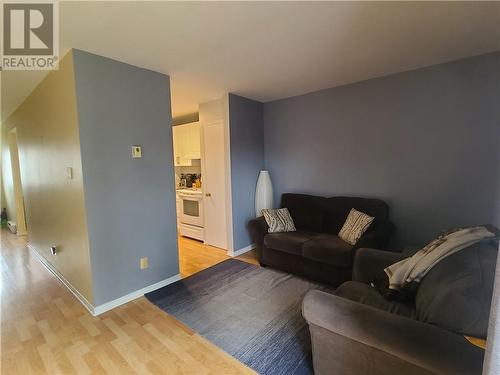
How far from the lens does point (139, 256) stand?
8.22ft

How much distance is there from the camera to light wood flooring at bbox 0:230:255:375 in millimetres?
1625

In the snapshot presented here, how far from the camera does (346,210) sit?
3041mm

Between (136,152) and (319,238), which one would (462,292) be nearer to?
(319,238)

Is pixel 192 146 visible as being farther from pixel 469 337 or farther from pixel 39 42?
pixel 469 337

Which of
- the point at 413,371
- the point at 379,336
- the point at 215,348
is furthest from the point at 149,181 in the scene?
the point at 413,371

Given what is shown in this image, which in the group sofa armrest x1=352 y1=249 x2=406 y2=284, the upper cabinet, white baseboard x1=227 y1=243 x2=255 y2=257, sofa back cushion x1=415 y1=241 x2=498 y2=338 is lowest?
white baseboard x1=227 y1=243 x2=255 y2=257

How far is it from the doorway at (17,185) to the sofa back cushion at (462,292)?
612cm

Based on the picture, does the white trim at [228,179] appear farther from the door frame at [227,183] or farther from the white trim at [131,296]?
the white trim at [131,296]

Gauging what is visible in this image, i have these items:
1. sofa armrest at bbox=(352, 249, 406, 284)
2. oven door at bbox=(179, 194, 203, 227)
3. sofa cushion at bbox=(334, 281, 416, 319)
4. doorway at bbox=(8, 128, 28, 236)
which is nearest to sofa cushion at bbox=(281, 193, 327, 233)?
sofa armrest at bbox=(352, 249, 406, 284)

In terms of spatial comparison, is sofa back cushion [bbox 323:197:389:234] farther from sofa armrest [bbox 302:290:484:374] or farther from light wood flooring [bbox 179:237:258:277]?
sofa armrest [bbox 302:290:484:374]

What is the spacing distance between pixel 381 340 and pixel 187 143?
4235 millimetres

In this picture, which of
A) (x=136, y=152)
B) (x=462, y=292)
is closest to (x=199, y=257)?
(x=136, y=152)

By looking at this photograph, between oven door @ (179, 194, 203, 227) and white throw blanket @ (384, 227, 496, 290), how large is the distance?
122 inches

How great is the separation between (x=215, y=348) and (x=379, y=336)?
122 cm
